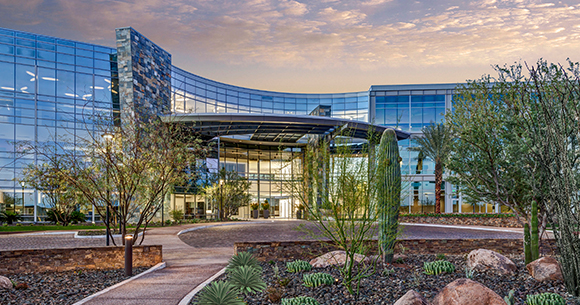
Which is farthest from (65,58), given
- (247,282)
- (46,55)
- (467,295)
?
(467,295)

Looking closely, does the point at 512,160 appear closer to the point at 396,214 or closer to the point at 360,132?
the point at 396,214

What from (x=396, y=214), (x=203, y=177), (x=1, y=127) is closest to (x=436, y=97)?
(x=203, y=177)

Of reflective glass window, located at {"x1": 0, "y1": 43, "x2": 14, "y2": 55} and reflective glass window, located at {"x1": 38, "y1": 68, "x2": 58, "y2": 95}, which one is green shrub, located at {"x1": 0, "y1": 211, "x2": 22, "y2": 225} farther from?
reflective glass window, located at {"x1": 0, "y1": 43, "x2": 14, "y2": 55}

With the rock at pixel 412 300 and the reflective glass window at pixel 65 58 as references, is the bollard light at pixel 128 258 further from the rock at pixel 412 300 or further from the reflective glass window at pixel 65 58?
the reflective glass window at pixel 65 58

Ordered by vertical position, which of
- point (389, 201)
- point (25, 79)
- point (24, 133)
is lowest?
point (389, 201)

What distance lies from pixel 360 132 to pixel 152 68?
1703cm

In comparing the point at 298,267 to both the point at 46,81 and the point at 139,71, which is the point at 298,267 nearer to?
the point at 139,71

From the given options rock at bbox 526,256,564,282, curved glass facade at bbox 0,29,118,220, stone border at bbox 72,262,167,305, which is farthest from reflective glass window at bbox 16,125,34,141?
rock at bbox 526,256,564,282

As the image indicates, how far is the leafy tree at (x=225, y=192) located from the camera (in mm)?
34281

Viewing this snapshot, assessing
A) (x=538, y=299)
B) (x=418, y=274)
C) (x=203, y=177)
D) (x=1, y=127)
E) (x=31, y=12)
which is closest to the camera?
(x=538, y=299)

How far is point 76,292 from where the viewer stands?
7707 mm

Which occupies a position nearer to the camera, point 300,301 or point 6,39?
point 300,301

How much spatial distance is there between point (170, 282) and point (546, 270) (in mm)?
7520

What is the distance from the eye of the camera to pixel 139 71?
28031 mm
